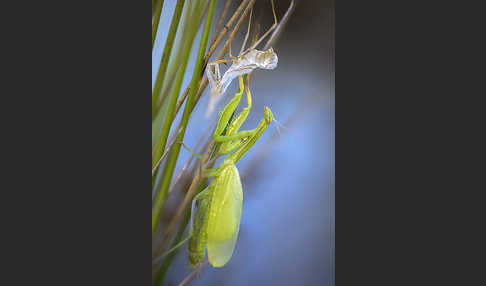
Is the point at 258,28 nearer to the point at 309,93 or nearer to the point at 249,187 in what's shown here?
the point at 309,93

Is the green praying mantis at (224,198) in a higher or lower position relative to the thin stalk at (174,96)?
lower

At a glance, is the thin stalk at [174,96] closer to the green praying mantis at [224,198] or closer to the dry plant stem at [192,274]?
the green praying mantis at [224,198]

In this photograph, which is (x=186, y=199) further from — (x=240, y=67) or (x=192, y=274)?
(x=240, y=67)

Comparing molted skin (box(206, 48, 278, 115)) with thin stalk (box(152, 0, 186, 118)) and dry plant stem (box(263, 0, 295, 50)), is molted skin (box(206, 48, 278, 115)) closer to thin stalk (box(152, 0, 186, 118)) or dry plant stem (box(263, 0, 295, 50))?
dry plant stem (box(263, 0, 295, 50))

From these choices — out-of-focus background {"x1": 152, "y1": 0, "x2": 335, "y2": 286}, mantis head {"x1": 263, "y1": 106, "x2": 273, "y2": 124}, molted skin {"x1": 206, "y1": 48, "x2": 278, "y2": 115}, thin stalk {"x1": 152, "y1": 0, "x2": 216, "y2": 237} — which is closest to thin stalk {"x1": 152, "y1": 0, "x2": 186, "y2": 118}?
out-of-focus background {"x1": 152, "y1": 0, "x2": 335, "y2": 286}

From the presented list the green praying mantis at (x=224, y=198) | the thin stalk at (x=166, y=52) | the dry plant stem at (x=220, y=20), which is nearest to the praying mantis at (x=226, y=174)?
the green praying mantis at (x=224, y=198)

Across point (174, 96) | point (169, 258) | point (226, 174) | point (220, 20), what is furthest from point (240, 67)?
point (169, 258)
